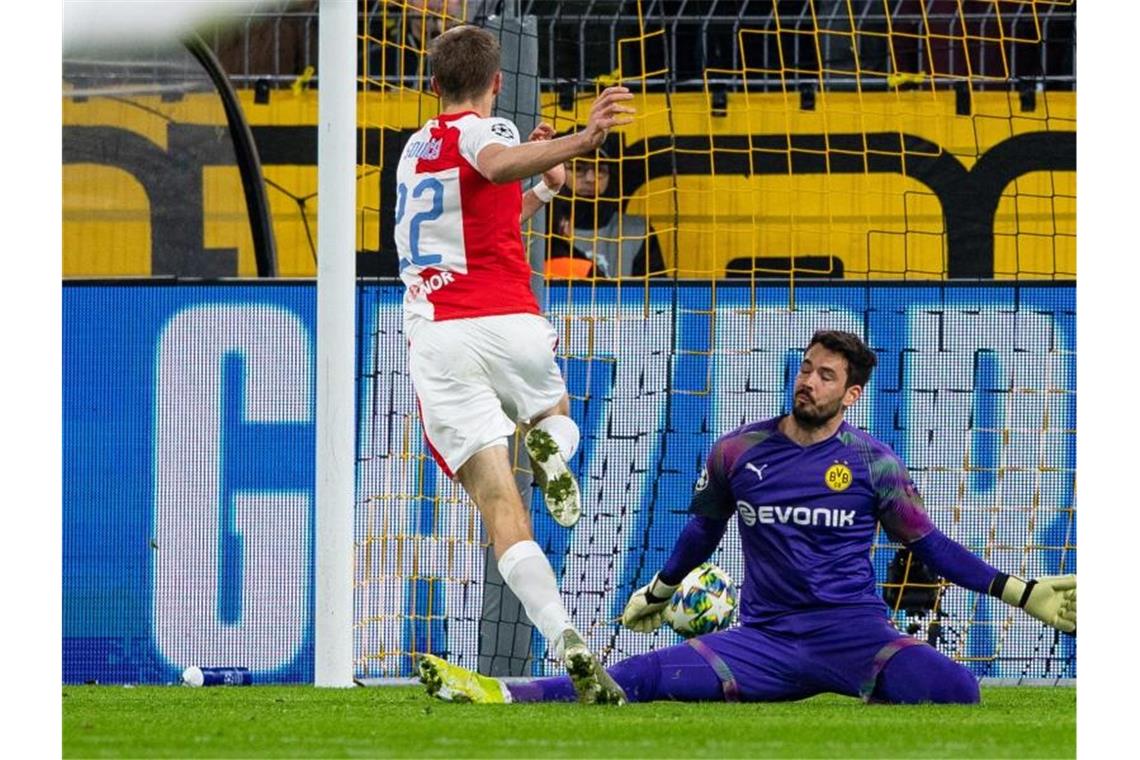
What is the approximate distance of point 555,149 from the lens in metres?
5.51

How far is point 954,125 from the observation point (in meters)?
11.4

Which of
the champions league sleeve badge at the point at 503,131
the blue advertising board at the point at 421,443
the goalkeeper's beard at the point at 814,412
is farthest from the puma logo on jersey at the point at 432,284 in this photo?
the blue advertising board at the point at 421,443

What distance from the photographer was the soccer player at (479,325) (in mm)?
5844

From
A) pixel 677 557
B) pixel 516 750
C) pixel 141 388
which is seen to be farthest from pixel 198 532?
pixel 516 750

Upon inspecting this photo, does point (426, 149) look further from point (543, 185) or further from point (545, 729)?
point (545, 729)

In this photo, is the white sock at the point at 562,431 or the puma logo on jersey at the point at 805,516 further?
the puma logo on jersey at the point at 805,516

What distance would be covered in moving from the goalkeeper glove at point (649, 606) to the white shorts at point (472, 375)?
37.2 inches

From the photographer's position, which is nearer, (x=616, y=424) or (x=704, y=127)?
(x=616, y=424)

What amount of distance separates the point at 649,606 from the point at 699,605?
7.8 inches

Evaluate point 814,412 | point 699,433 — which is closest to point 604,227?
point 699,433

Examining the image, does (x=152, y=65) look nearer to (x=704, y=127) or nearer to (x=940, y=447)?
(x=704, y=127)

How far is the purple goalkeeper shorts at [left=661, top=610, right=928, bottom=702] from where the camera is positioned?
6285mm

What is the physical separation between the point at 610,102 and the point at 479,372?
93 cm

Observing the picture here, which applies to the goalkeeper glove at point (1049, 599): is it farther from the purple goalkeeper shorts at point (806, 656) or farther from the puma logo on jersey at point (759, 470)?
the puma logo on jersey at point (759, 470)
